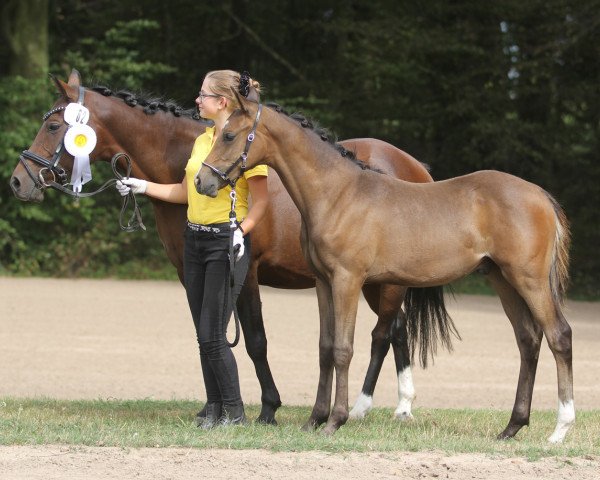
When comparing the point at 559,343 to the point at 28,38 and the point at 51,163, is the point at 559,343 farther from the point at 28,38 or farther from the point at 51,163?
the point at 28,38

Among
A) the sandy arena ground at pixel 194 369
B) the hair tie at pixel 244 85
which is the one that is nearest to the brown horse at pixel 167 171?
the hair tie at pixel 244 85

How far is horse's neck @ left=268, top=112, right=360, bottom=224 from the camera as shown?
596cm

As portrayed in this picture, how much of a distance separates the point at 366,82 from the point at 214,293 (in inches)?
648

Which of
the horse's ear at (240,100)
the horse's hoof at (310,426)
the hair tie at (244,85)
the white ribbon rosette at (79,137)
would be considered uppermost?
the hair tie at (244,85)

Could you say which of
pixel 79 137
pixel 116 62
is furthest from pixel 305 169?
pixel 116 62

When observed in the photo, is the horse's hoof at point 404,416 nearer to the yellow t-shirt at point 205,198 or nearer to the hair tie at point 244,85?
the yellow t-shirt at point 205,198

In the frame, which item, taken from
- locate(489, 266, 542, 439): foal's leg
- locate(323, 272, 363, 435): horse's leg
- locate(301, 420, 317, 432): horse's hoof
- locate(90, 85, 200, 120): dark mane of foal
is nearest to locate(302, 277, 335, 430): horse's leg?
locate(301, 420, 317, 432): horse's hoof

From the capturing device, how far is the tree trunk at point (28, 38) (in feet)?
63.2

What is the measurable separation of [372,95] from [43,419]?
16421mm

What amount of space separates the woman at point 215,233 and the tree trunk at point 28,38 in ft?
45.0

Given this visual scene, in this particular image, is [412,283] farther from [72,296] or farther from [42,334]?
[72,296]

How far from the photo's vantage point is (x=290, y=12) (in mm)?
24156

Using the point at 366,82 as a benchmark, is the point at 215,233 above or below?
below

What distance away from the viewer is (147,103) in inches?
264
